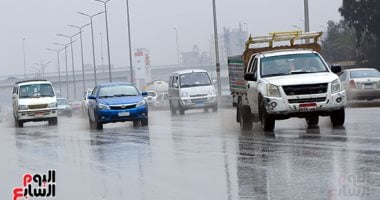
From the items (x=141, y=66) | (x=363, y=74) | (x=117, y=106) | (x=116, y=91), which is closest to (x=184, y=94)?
(x=363, y=74)

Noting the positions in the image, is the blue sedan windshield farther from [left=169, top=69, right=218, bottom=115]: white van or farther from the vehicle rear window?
the vehicle rear window

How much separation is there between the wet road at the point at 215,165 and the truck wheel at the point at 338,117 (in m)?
0.27

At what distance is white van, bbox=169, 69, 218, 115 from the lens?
41.7 metres

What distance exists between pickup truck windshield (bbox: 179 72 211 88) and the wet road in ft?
64.7

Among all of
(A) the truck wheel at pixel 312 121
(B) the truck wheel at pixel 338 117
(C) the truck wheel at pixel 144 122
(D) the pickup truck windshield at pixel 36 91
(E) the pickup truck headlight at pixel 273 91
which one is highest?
(E) the pickup truck headlight at pixel 273 91

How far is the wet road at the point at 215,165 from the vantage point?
1088 cm

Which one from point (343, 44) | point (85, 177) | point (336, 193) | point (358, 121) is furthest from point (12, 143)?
point (343, 44)

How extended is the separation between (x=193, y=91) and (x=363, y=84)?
27.2ft

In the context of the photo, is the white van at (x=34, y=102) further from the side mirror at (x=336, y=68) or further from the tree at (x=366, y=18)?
the tree at (x=366, y=18)

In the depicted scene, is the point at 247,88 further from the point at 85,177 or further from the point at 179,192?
the point at 179,192

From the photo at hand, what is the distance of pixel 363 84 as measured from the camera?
37469 millimetres

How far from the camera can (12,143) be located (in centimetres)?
2430

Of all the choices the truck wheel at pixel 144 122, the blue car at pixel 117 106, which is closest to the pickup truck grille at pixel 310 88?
the blue car at pixel 117 106

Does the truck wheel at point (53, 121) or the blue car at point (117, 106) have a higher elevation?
the blue car at point (117, 106)
